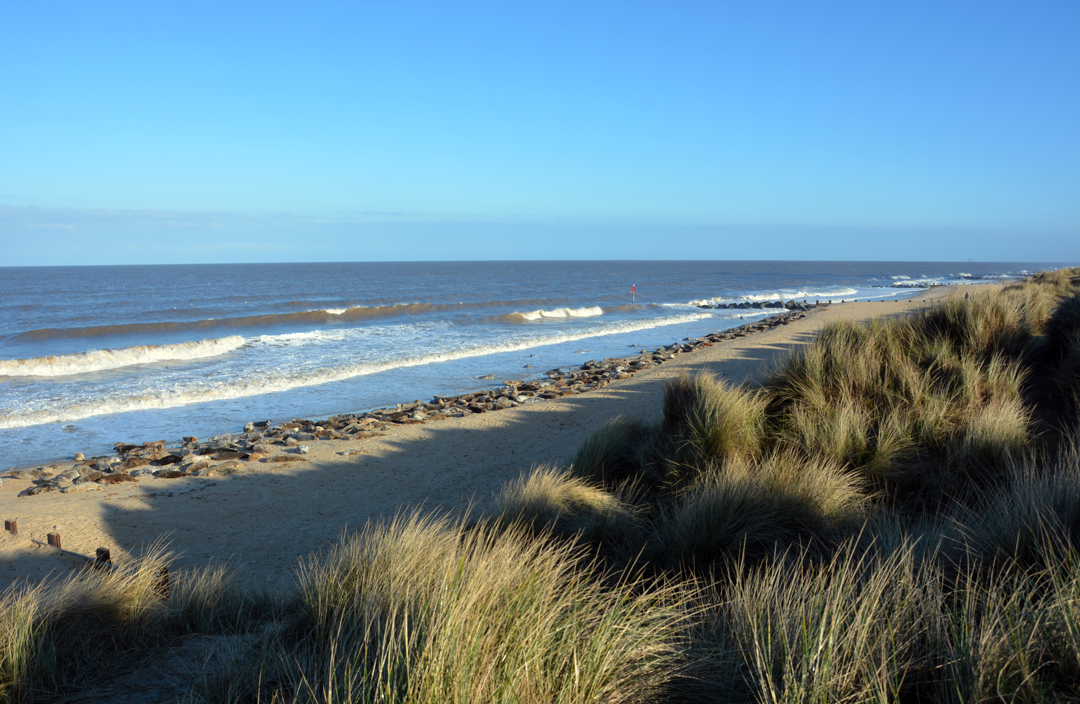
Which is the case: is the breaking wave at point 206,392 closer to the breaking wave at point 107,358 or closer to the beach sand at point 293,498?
the beach sand at point 293,498

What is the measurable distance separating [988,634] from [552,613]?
64.6 inches

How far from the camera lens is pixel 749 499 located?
4.66 meters

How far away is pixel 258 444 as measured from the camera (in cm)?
1106

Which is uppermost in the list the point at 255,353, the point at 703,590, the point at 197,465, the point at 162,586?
the point at 703,590

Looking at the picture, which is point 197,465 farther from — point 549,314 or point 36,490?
point 549,314

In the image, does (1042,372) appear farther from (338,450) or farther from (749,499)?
(338,450)

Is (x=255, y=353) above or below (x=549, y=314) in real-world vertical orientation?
below

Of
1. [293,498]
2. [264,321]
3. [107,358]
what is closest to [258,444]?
[293,498]

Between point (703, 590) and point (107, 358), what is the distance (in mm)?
23209

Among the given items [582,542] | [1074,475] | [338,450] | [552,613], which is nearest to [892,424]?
[1074,475]

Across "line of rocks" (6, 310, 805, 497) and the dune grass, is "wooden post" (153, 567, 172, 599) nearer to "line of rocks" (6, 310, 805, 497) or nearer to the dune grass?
the dune grass

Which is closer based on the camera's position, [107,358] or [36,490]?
[36,490]

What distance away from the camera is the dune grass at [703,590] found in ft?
7.82

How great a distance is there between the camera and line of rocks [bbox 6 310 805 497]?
959 centimetres
